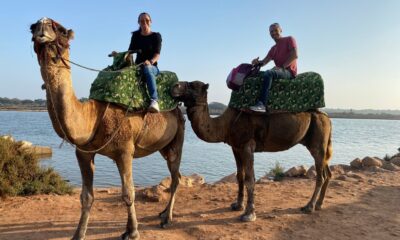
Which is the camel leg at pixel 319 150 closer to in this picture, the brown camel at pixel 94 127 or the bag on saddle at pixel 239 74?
the bag on saddle at pixel 239 74

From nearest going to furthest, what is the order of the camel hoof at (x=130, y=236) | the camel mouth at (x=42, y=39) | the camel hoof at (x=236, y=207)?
the camel mouth at (x=42, y=39), the camel hoof at (x=130, y=236), the camel hoof at (x=236, y=207)

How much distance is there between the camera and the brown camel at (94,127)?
4574 millimetres

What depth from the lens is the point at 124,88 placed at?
5840 millimetres

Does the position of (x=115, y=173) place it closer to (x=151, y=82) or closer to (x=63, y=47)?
(x=151, y=82)

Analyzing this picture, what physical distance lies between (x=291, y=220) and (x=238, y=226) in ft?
3.64

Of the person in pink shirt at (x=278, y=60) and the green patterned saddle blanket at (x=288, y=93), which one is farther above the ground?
the person in pink shirt at (x=278, y=60)

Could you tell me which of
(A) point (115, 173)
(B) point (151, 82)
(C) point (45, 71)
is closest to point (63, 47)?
(C) point (45, 71)

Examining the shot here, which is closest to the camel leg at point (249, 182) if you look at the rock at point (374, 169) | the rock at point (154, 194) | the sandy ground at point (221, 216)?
the sandy ground at point (221, 216)

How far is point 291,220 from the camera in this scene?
281 inches

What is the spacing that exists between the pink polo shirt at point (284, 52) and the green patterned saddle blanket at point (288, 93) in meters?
0.25

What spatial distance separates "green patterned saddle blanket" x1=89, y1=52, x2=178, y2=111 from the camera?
224 inches

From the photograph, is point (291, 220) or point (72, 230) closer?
point (72, 230)

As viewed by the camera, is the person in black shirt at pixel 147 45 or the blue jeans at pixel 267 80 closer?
the person in black shirt at pixel 147 45

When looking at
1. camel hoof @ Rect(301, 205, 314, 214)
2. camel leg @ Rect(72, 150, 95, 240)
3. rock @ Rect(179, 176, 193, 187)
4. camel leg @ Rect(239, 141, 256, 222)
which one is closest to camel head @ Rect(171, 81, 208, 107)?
camel leg @ Rect(239, 141, 256, 222)
